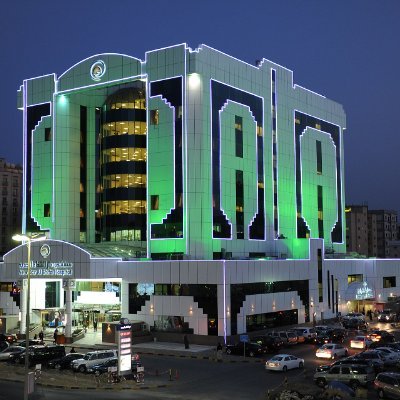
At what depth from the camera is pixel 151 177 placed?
85.4 m

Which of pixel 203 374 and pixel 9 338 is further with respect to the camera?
pixel 9 338

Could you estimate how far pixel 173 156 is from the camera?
8381 centimetres

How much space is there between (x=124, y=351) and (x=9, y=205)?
134996mm

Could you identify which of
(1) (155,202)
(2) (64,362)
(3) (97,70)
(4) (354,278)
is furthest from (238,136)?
(2) (64,362)

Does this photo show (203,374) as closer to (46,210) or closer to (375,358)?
(375,358)

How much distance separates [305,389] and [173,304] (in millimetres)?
34408

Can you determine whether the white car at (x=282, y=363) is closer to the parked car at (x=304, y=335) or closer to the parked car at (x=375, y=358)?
the parked car at (x=375, y=358)

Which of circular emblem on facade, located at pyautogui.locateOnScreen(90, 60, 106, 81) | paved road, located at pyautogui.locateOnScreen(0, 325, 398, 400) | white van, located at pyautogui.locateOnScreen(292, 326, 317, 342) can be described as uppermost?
circular emblem on facade, located at pyautogui.locateOnScreen(90, 60, 106, 81)

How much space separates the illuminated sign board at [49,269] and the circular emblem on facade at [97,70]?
27593 mm

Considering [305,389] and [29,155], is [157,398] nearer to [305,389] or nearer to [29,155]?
[305,389]

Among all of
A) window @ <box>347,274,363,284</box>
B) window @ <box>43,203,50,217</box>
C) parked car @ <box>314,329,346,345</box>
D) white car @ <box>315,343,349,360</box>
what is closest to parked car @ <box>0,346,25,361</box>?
white car @ <box>315,343,349,360</box>

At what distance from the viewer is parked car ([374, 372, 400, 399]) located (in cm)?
4041

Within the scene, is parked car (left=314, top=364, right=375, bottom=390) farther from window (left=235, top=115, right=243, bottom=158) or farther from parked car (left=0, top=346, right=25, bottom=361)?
window (left=235, top=115, right=243, bottom=158)

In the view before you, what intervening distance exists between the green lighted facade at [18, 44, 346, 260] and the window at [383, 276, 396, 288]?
15134mm
